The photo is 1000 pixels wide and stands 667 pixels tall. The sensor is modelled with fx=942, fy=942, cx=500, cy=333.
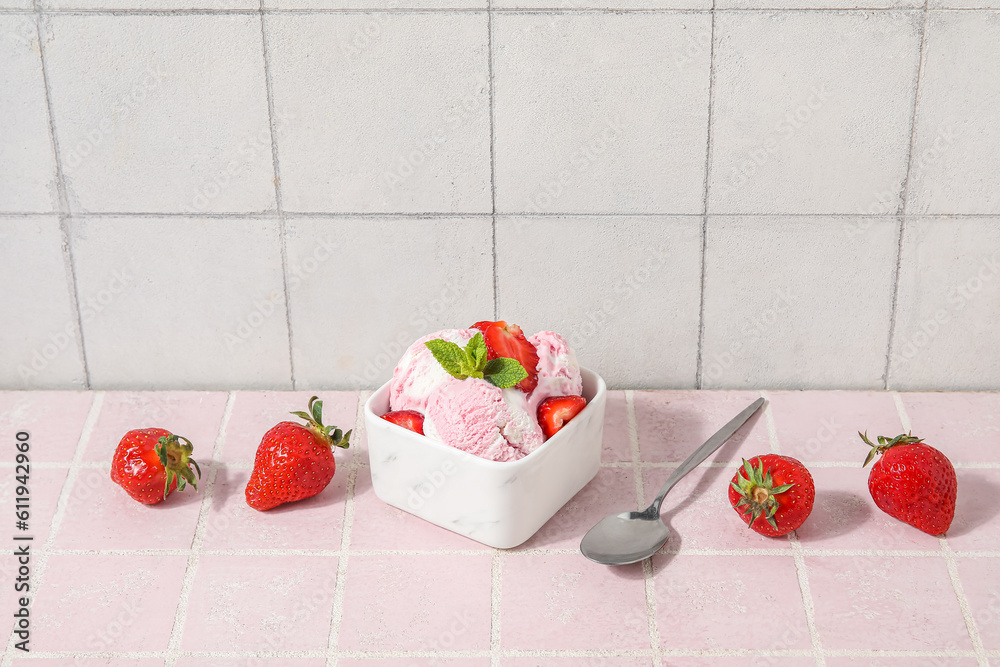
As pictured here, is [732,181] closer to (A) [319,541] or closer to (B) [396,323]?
(B) [396,323]

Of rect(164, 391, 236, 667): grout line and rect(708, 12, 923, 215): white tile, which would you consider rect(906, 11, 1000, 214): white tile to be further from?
rect(164, 391, 236, 667): grout line

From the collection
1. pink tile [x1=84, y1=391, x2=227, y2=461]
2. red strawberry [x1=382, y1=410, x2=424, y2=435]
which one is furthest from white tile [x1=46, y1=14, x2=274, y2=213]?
red strawberry [x1=382, y1=410, x2=424, y2=435]

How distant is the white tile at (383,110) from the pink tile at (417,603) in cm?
49

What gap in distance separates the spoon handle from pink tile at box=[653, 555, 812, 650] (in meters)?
0.10

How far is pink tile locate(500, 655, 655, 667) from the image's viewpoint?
3.17 ft

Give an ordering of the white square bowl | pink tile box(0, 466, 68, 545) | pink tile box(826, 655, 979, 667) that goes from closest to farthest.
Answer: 1. pink tile box(826, 655, 979, 667)
2. the white square bowl
3. pink tile box(0, 466, 68, 545)

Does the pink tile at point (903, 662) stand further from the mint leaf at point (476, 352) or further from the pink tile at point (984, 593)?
the mint leaf at point (476, 352)

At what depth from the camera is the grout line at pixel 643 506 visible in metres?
0.99

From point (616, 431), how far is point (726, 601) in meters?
0.35

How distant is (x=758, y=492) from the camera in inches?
43.3

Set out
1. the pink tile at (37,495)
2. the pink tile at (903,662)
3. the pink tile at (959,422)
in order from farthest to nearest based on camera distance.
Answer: the pink tile at (959,422) → the pink tile at (37,495) → the pink tile at (903,662)

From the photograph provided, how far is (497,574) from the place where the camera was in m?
1.08

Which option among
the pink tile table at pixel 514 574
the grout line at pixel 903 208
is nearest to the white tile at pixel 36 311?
the pink tile table at pixel 514 574

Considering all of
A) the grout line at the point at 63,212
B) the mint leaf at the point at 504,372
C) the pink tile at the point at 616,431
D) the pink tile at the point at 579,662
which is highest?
the grout line at the point at 63,212
